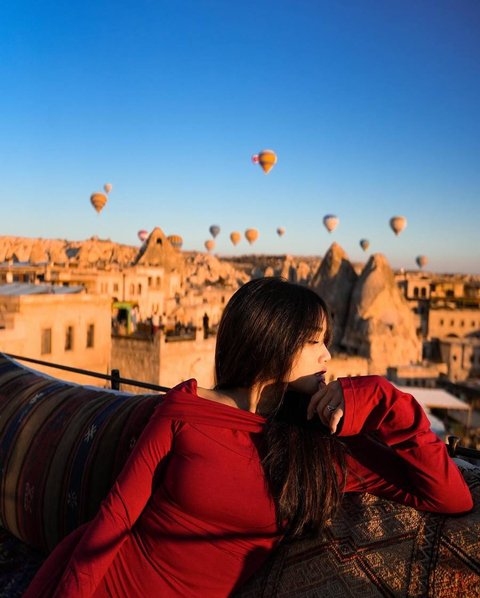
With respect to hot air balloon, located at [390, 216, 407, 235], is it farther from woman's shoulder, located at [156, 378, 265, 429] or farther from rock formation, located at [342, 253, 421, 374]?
woman's shoulder, located at [156, 378, 265, 429]

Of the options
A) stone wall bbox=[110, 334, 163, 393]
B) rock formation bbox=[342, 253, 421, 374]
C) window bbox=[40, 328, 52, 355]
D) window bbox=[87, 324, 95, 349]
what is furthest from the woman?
rock formation bbox=[342, 253, 421, 374]

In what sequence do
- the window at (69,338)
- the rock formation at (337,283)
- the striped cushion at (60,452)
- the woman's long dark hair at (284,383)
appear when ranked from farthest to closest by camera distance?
the rock formation at (337,283) < the window at (69,338) < the striped cushion at (60,452) < the woman's long dark hair at (284,383)

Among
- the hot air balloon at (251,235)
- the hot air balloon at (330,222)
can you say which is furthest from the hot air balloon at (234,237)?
the hot air balloon at (330,222)

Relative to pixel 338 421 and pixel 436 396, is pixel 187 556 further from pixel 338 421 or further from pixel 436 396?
pixel 436 396

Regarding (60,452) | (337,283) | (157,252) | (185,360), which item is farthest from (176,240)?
(60,452)

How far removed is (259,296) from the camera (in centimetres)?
187

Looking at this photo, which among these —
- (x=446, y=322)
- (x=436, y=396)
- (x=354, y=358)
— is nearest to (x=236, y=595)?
(x=436, y=396)

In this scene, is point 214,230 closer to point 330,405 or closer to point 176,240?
point 176,240

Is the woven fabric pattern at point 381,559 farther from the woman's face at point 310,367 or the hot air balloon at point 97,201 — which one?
the hot air balloon at point 97,201

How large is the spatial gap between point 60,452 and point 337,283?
40.2 m

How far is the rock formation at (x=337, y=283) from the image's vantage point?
40750 mm

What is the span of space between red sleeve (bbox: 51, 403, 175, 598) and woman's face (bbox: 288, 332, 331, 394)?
519mm

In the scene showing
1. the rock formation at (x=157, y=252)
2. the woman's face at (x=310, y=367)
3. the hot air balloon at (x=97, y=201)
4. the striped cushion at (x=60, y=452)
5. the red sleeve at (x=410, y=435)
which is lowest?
the striped cushion at (x=60, y=452)

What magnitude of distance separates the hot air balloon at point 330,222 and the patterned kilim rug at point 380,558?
168ft
